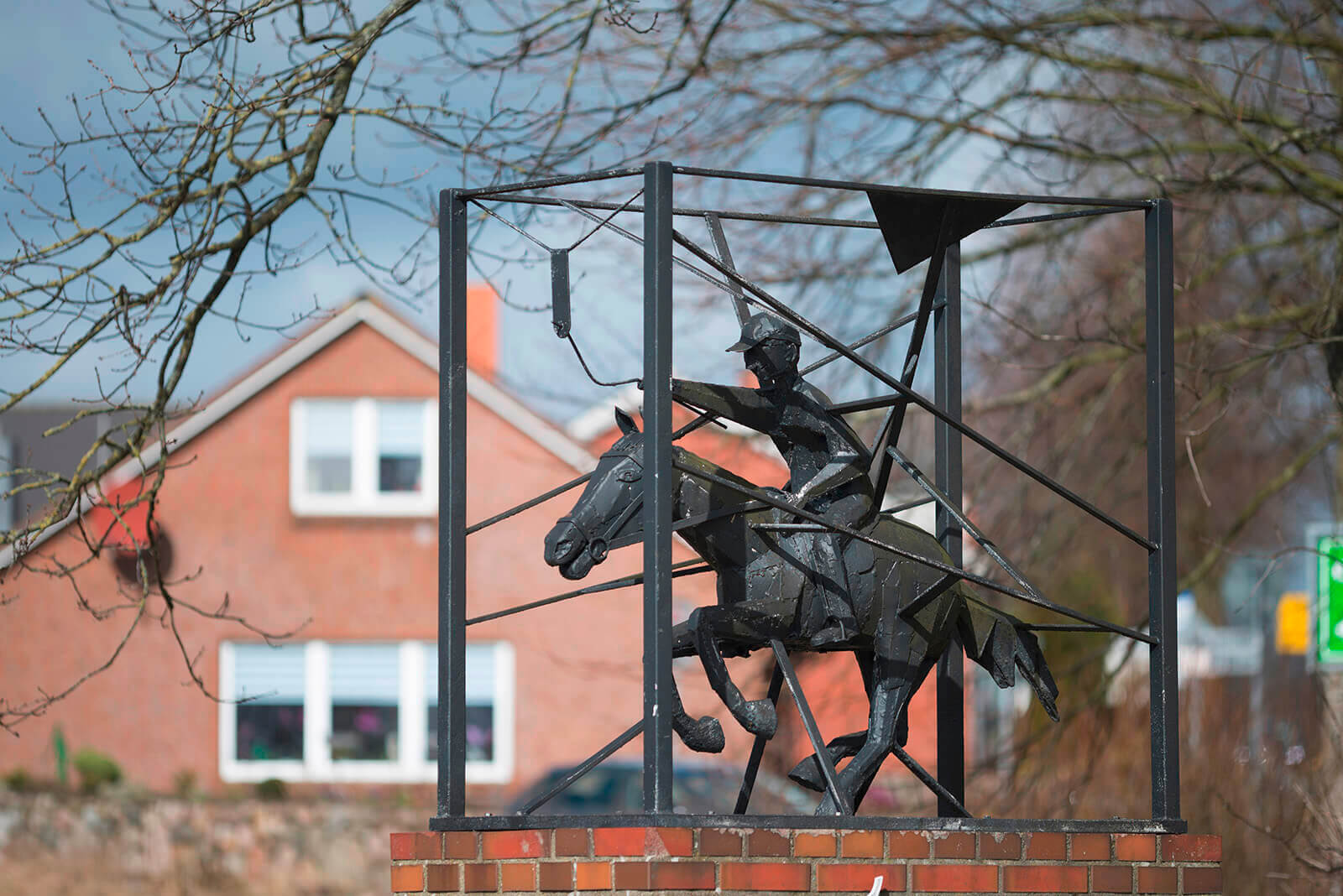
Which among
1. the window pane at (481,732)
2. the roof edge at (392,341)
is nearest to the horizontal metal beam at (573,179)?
the roof edge at (392,341)

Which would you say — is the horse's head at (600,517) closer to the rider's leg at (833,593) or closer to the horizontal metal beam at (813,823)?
the rider's leg at (833,593)

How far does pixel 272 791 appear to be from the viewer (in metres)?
22.2

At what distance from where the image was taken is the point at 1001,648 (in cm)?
630

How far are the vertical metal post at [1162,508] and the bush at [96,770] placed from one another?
62.4 ft

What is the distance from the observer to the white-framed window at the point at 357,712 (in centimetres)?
2306

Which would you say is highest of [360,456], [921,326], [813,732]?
[360,456]

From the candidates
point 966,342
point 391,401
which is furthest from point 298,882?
point 966,342

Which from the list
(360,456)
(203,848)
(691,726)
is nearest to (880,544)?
(691,726)

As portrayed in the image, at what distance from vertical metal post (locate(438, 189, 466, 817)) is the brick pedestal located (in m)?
0.30

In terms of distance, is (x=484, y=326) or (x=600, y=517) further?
(x=484, y=326)

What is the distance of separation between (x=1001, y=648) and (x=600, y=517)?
1.51 m

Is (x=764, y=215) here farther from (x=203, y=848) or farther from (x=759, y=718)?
(x=203, y=848)

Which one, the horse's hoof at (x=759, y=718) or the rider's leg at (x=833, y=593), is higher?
the rider's leg at (x=833, y=593)

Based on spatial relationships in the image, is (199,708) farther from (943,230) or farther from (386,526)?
(943,230)
